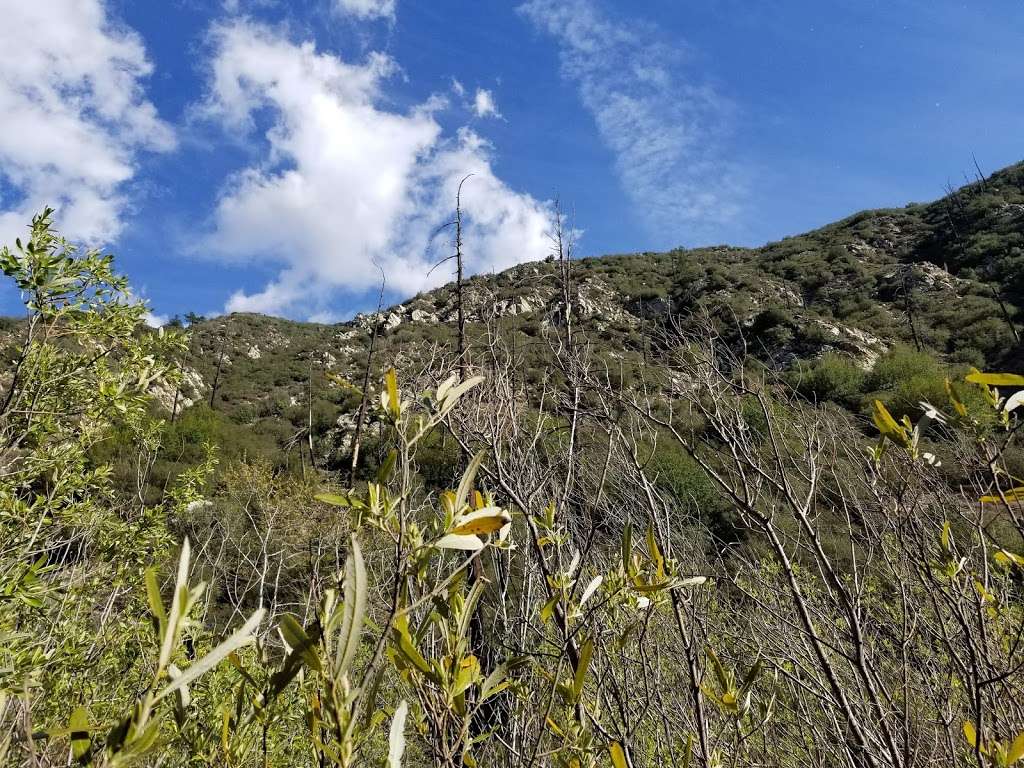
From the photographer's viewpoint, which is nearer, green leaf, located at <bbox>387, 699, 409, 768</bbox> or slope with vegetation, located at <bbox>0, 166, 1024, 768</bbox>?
green leaf, located at <bbox>387, 699, 409, 768</bbox>

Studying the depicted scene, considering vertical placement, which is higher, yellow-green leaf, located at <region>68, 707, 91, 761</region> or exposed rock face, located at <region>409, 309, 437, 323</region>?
exposed rock face, located at <region>409, 309, 437, 323</region>

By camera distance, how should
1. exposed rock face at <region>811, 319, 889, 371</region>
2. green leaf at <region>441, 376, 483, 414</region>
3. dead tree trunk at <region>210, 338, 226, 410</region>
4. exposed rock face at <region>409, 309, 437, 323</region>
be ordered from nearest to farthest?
green leaf at <region>441, 376, 483, 414</region>, exposed rock face at <region>811, 319, 889, 371</region>, dead tree trunk at <region>210, 338, 226, 410</region>, exposed rock face at <region>409, 309, 437, 323</region>

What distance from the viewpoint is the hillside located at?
20.4 meters

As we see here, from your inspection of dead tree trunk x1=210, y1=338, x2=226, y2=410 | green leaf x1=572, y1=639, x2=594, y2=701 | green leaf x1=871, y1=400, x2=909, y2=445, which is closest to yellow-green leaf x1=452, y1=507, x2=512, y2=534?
green leaf x1=572, y1=639, x2=594, y2=701

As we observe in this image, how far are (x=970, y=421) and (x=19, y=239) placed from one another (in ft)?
11.7

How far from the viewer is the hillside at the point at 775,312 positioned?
2041cm

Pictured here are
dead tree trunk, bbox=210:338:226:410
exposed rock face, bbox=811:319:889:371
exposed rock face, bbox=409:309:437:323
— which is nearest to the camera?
exposed rock face, bbox=811:319:889:371

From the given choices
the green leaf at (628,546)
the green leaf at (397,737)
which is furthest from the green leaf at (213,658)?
the green leaf at (628,546)

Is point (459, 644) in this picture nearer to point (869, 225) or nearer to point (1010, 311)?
point (1010, 311)

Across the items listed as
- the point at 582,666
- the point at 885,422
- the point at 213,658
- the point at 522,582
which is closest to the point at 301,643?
the point at 213,658

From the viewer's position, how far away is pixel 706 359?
272 centimetres

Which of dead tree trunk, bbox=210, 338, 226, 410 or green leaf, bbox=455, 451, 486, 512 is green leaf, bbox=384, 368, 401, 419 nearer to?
green leaf, bbox=455, 451, 486, 512

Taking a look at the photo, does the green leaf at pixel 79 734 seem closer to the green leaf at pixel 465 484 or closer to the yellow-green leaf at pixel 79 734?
the yellow-green leaf at pixel 79 734

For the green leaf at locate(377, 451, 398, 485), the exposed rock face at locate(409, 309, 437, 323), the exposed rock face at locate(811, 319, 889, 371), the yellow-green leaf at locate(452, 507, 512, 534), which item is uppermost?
the exposed rock face at locate(409, 309, 437, 323)
